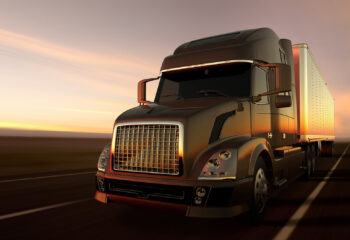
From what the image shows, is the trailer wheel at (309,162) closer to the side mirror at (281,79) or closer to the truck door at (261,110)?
the truck door at (261,110)

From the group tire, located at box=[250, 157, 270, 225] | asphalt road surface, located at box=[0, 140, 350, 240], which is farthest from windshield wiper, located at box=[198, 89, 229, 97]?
asphalt road surface, located at box=[0, 140, 350, 240]

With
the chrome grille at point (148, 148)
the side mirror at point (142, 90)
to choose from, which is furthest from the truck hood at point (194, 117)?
the side mirror at point (142, 90)

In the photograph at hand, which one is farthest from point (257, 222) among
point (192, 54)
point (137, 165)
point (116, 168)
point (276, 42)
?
point (276, 42)

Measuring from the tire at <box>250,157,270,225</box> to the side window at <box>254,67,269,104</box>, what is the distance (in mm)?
1087

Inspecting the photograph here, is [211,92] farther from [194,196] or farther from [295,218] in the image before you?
[295,218]

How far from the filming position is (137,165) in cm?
411

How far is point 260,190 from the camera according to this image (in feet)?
14.6

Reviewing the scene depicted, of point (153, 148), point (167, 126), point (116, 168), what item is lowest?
point (116, 168)

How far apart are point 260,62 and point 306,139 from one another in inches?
153

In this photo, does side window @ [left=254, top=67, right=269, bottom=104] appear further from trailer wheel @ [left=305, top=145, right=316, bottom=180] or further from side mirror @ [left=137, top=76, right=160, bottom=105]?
trailer wheel @ [left=305, top=145, right=316, bottom=180]

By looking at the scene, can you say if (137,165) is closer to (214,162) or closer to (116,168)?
(116,168)

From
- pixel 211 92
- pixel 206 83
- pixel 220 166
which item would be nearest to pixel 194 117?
pixel 220 166

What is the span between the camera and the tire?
4250 millimetres

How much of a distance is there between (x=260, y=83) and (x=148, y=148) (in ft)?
7.58
